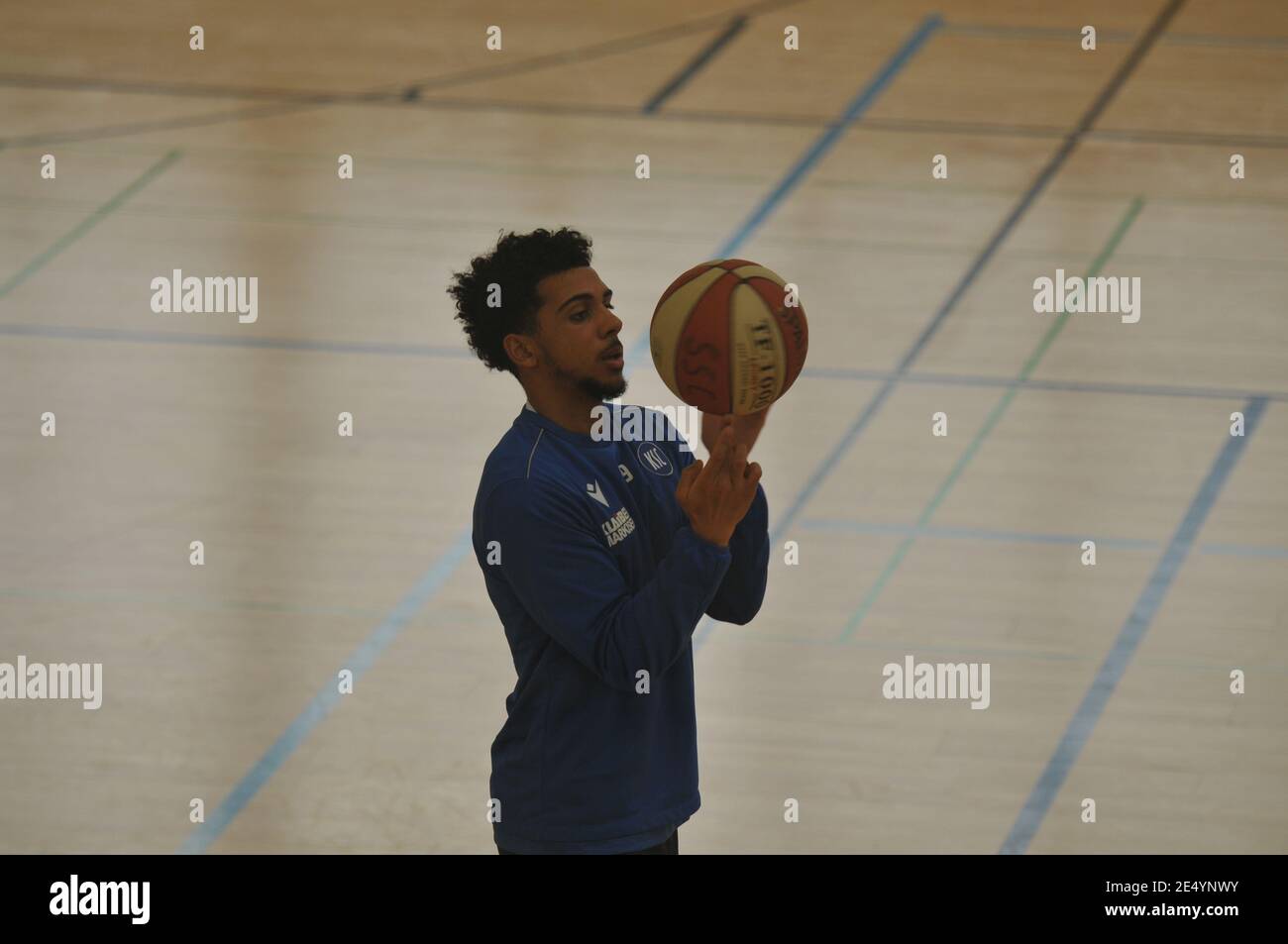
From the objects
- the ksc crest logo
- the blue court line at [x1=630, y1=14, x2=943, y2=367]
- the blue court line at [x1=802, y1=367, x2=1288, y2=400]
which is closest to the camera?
the ksc crest logo

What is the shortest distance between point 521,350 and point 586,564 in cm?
47

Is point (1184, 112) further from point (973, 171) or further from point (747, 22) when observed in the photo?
point (747, 22)

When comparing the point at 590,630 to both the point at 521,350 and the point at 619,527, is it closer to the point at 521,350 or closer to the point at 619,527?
the point at 619,527

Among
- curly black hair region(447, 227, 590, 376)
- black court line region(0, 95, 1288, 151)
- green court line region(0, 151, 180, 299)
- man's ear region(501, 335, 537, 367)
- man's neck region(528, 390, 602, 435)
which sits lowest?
man's neck region(528, 390, 602, 435)

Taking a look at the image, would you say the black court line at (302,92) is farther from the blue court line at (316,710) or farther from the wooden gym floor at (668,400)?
the blue court line at (316,710)

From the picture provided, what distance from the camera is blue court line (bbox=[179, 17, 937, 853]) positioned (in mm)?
5898

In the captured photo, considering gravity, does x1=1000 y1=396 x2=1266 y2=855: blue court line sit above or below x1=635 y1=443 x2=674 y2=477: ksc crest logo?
below

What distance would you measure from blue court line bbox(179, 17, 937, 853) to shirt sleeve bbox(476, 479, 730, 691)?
8.72 feet

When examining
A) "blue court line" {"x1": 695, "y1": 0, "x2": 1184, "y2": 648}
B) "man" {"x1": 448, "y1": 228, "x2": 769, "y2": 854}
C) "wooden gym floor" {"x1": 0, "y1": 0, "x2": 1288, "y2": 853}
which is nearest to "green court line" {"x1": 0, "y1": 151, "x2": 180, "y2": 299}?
"wooden gym floor" {"x1": 0, "y1": 0, "x2": 1288, "y2": 853}

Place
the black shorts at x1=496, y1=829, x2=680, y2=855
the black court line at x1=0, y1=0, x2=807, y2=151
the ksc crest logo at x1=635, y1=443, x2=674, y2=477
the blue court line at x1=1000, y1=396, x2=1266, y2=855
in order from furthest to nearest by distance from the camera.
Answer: the black court line at x1=0, y1=0, x2=807, y2=151
the blue court line at x1=1000, y1=396, x2=1266, y2=855
the ksc crest logo at x1=635, y1=443, x2=674, y2=477
the black shorts at x1=496, y1=829, x2=680, y2=855

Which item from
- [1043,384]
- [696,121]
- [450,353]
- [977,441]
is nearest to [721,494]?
[977,441]

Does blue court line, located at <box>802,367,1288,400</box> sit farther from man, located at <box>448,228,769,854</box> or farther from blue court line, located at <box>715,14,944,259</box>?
man, located at <box>448,228,769,854</box>

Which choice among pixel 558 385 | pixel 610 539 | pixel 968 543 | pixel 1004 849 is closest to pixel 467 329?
pixel 558 385

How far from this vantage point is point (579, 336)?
3.63 meters
